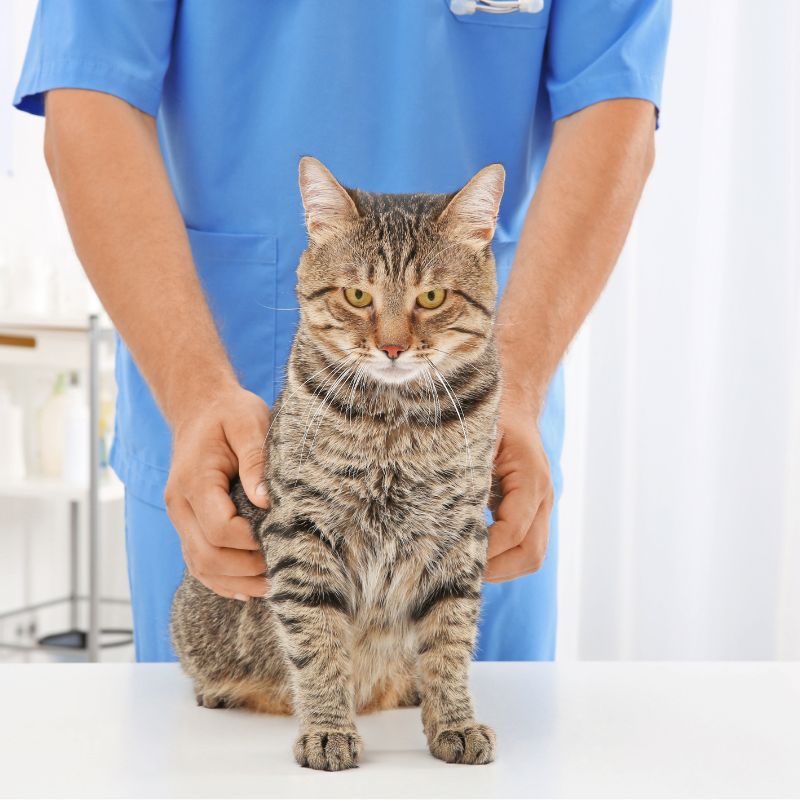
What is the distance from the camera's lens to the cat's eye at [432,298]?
2.95ft

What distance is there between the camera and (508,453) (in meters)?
1.00

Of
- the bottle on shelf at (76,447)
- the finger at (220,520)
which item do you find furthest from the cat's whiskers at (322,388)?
the bottle on shelf at (76,447)

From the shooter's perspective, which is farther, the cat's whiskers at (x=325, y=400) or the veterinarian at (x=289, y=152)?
the veterinarian at (x=289, y=152)

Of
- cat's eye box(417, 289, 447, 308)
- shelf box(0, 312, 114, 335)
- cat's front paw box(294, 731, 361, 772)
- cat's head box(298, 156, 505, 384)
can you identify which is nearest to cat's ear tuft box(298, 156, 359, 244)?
cat's head box(298, 156, 505, 384)

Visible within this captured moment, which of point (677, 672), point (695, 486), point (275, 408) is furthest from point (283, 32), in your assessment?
point (695, 486)

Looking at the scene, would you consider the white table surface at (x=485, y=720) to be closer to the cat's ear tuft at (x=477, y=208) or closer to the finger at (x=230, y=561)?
the finger at (x=230, y=561)

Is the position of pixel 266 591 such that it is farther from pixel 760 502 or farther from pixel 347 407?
pixel 760 502

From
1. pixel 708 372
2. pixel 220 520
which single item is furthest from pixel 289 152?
pixel 708 372

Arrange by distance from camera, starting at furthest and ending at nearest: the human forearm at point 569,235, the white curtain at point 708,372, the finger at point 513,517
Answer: the white curtain at point 708,372
the human forearm at point 569,235
the finger at point 513,517

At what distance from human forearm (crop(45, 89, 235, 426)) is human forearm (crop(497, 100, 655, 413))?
34 cm

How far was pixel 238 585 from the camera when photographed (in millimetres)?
942

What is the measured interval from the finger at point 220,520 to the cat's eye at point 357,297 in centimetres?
22

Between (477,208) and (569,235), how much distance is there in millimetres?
A: 303

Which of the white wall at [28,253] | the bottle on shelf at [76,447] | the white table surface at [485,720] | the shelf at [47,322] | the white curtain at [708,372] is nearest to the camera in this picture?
the white table surface at [485,720]
